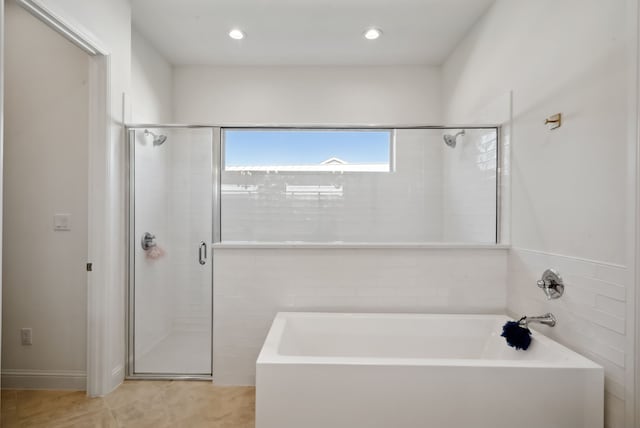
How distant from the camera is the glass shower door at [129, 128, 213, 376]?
8.28 ft

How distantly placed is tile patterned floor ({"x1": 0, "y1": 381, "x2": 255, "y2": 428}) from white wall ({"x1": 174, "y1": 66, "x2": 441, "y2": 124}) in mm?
2560

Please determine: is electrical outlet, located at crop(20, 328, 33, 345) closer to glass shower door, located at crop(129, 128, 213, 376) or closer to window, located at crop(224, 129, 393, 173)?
glass shower door, located at crop(129, 128, 213, 376)

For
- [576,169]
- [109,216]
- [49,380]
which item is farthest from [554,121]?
[49,380]

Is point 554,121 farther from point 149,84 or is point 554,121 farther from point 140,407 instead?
point 149,84

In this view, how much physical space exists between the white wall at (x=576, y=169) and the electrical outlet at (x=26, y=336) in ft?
10.4

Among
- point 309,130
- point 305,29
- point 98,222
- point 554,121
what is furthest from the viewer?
point 305,29

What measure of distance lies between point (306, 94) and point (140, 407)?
9.97 feet

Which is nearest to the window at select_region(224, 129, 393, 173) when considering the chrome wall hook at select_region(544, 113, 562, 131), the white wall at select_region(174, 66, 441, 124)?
the chrome wall hook at select_region(544, 113, 562, 131)

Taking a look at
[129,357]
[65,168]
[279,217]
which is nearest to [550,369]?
[279,217]

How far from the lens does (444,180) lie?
2.63 meters

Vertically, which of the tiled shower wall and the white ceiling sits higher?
the white ceiling

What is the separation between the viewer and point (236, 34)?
3.01 meters

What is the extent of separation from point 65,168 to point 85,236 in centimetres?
46

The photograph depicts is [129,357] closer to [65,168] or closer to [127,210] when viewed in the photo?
[127,210]
